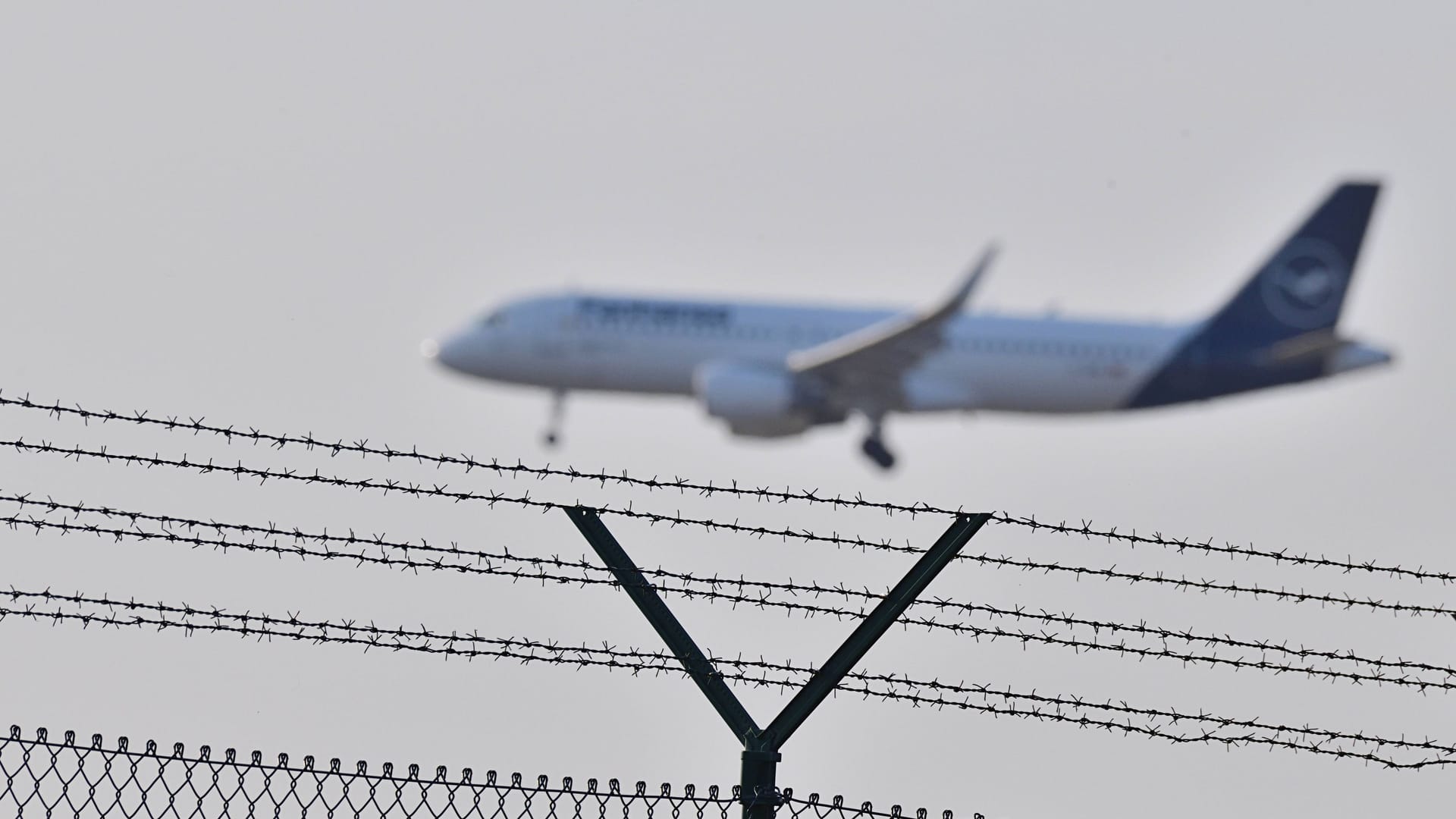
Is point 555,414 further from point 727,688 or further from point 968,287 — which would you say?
point 727,688

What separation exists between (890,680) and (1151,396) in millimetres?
50005

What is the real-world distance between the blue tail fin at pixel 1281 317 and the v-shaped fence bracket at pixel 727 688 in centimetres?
4754

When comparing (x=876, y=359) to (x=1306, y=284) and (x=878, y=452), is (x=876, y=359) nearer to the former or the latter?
(x=878, y=452)

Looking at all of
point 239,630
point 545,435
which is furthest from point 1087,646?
point 545,435

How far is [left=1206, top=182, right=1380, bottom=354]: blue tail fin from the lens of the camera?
60312mm

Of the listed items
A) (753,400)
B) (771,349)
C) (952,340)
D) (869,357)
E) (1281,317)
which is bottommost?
(753,400)

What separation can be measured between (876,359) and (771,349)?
252 cm

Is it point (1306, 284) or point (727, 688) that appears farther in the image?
point (1306, 284)

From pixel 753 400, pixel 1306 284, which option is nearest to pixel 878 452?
pixel 753 400

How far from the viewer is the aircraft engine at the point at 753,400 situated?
174 feet

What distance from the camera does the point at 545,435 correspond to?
53.8 meters

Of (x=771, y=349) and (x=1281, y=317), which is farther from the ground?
(x=1281, y=317)

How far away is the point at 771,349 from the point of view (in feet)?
188

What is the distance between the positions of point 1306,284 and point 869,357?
12005 mm
